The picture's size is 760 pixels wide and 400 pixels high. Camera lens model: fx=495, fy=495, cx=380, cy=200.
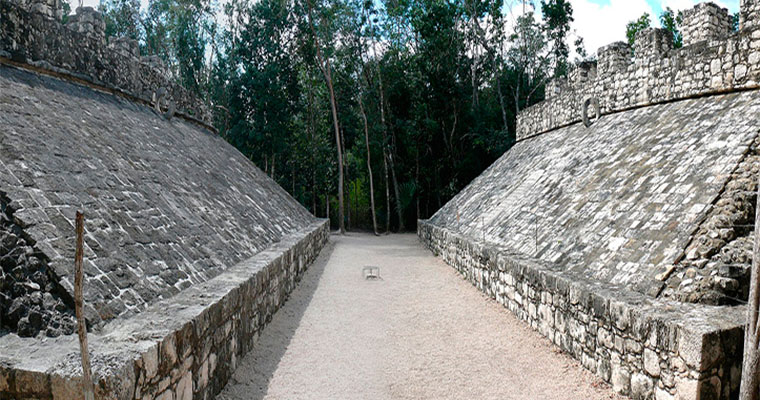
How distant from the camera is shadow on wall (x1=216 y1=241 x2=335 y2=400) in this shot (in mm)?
4406

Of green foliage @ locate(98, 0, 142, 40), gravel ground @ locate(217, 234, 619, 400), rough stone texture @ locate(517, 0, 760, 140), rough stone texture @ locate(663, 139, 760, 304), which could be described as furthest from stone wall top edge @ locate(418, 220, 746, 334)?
green foliage @ locate(98, 0, 142, 40)

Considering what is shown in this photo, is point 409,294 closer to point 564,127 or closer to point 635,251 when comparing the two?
point 635,251

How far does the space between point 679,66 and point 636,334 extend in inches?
208

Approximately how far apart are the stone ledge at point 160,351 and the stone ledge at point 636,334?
336cm

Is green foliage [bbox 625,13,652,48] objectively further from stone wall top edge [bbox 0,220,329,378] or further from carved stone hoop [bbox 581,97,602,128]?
stone wall top edge [bbox 0,220,329,378]

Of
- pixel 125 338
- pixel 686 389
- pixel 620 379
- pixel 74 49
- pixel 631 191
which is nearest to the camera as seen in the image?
pixel 125 338

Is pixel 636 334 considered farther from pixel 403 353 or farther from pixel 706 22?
pixel 706 22

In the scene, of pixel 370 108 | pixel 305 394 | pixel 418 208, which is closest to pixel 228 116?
pixel 370 108

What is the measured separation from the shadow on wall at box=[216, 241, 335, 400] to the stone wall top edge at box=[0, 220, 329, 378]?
82 cm

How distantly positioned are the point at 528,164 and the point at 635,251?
6903 millimetres

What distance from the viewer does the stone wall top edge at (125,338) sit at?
2.67 m

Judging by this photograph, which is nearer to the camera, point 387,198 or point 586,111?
point 586,111

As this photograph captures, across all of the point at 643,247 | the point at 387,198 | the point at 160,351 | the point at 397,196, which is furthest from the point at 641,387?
the point at 387,198

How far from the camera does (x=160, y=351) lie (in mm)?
3084
